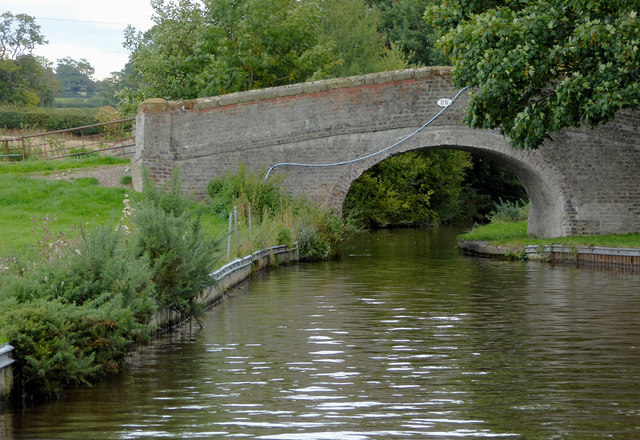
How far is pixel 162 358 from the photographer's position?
10320mm

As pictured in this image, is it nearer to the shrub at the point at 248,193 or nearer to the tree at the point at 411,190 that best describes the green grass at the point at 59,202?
the shrub at the point at 248,193

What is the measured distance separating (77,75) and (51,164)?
127577mm

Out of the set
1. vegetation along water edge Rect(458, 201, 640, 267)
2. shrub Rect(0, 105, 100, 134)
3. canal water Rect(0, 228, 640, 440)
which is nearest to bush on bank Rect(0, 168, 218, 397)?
canal water Rect(0, 228, 640, 440)

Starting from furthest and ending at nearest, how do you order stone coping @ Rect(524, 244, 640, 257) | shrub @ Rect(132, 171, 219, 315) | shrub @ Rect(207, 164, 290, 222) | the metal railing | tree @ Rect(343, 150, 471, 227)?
1. tree @ Rect(343, 150, 471, 227)
2. the metal railing
3. shrub @ Rect(207, 164, 290, 222)
4. stone coping @ Rect(524, 244, 640, 257)
5. shrub @ Rect(132, 171, 219, 315)

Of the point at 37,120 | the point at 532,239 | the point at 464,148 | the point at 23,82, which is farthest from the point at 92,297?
the point at 23,82

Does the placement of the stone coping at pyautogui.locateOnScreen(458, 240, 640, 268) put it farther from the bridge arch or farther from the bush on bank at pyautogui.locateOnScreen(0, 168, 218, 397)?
the bush on bank at pyautogui.locateOnScreen(0, 168, 218, 397)

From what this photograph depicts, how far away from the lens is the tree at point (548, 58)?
64.5 ft

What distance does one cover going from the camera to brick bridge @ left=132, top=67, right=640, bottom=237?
25797 millimetres

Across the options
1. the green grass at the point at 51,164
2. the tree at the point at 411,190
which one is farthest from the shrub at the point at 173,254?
the tree at the point at 411,190

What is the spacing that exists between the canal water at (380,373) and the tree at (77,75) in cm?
13906

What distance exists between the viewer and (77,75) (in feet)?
496

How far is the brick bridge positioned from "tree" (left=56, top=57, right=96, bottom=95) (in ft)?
420

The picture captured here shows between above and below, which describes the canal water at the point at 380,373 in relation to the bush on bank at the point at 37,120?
below

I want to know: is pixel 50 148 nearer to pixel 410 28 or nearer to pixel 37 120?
pixel 37 120
